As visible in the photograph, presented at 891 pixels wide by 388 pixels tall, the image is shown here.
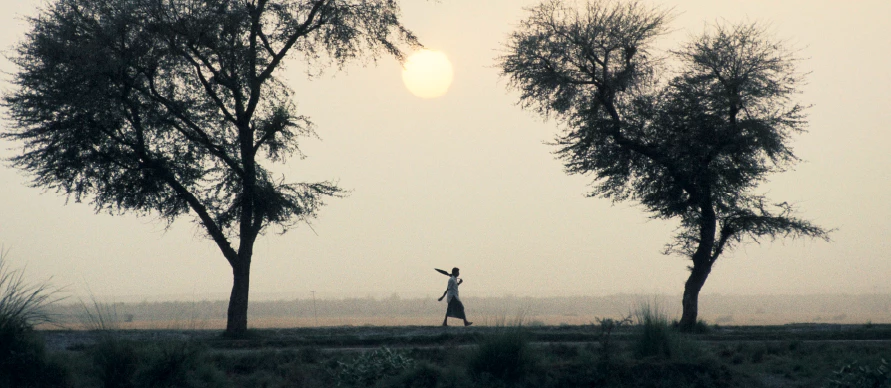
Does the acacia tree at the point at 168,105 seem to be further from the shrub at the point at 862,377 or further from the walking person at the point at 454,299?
the shrub at the point at 862,377

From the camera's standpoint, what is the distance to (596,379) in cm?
1412

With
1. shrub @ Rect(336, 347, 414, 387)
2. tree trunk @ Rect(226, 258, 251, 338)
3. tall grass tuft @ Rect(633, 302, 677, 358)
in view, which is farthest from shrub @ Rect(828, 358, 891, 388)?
tree trunk @ Rect(226, 258, 251, 338)

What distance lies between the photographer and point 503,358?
1419cm

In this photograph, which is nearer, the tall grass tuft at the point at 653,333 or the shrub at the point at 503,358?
the shrub at the point at 503,358

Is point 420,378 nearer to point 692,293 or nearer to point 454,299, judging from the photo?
point 454,299

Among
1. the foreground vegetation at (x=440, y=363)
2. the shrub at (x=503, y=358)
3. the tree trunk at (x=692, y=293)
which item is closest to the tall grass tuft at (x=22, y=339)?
the foreground vegetation at (x=440, y=363)

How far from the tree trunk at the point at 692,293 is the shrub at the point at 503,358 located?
44.8ft

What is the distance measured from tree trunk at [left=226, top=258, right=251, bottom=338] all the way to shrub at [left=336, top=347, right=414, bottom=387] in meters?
10.7

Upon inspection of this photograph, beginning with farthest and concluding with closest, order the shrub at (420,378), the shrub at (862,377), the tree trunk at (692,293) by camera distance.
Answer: the tree trunk at (692,293) → the shrub at (420,378) → the shrub at (862,377)

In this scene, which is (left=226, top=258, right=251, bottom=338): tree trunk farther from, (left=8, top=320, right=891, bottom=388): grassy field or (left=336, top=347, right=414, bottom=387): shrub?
(left=336, top=347, right=414, bottom=387): shrub

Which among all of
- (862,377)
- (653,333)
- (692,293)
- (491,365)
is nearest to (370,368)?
(491,365)

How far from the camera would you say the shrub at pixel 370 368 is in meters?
14.3

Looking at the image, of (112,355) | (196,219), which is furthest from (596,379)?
(196,219)

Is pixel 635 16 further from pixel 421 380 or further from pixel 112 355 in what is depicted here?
pixel 112 355
